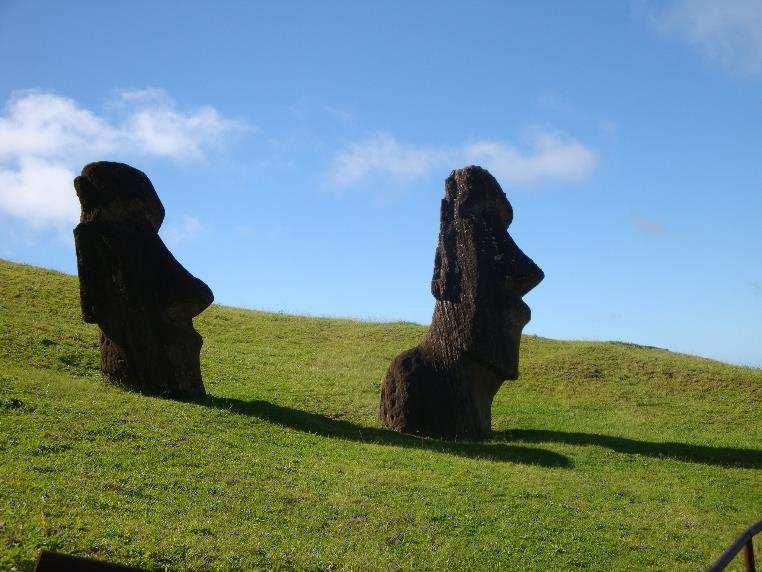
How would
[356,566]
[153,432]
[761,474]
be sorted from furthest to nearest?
[761,474], [153,432], [356,566]

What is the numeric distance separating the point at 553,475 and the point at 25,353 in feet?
41.8

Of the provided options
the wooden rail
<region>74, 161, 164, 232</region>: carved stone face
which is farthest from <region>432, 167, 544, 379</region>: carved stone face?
the wooden rail

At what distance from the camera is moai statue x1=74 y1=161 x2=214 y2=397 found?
16094 mm

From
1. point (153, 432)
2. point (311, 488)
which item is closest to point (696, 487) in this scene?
point (311, 488)

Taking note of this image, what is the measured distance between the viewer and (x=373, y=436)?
15789mm

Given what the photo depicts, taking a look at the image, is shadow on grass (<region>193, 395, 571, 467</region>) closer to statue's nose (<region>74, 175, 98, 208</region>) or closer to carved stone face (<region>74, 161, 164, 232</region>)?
carved stone face (<region>74, 161, 164, 232</region>)

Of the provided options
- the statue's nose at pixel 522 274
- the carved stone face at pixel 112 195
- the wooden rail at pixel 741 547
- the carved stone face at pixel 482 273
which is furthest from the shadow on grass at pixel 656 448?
the wooden rail at pixel 741 547

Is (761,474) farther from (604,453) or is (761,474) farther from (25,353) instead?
(25,353)

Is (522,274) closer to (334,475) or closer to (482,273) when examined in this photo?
(482,273)

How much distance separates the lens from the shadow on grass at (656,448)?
16.7m

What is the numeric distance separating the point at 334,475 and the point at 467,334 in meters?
5.46

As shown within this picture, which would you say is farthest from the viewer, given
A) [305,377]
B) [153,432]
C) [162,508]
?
[305,377]

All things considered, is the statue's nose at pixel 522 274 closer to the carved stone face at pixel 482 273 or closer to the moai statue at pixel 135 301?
the carved stone face at pixel 482 273

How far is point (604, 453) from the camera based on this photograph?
16.2 m
